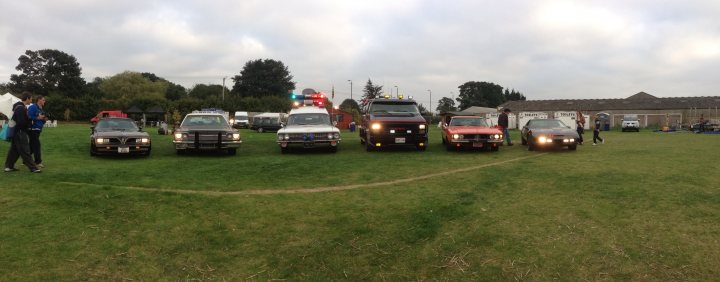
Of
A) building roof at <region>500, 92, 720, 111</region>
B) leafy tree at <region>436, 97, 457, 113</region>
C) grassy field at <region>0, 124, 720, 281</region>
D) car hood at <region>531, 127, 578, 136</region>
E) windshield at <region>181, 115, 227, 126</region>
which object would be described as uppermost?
→ leafy tree at <region>436, 97, 457, 113</region>

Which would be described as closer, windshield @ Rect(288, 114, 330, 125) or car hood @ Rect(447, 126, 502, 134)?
car hood @ Rect(447, 126, 502, 134)

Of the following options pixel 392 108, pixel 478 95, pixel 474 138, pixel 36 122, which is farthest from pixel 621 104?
pixel 36 122

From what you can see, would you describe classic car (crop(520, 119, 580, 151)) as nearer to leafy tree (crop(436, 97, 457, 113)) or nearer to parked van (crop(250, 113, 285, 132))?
parked van (crop(250, 113, 285, 132))

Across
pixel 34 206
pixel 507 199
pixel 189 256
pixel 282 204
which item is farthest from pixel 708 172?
pixel 34 206

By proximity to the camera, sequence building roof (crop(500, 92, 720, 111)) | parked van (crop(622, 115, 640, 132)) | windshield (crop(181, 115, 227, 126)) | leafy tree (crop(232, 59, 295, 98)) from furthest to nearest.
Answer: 1. leafy tree (crop(232, 59, 295, 98))
2. building roof (crop(500, 92, 720, 111))
3. parked van (crop(622, 115, 640, 132))
4. windshield (crop(181, 115, 227, 126))

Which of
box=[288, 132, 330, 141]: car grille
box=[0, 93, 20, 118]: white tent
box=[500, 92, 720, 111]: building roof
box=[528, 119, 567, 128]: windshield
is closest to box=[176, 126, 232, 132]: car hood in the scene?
box=[288, 132, 330, 141]: car grille

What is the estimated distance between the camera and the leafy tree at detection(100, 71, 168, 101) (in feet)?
244

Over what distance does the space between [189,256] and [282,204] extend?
205 centimetres

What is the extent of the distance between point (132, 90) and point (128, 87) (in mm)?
745

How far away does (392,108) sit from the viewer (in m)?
15.6

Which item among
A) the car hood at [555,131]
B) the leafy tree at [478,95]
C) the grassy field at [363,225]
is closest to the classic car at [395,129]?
the car hood at [555,131]

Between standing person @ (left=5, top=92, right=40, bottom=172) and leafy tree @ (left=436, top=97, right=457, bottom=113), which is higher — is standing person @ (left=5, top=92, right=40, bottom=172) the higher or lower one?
the lower one

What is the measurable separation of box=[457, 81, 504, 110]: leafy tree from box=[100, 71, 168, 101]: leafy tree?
70.0m

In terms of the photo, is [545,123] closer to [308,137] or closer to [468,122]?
[468,122]
